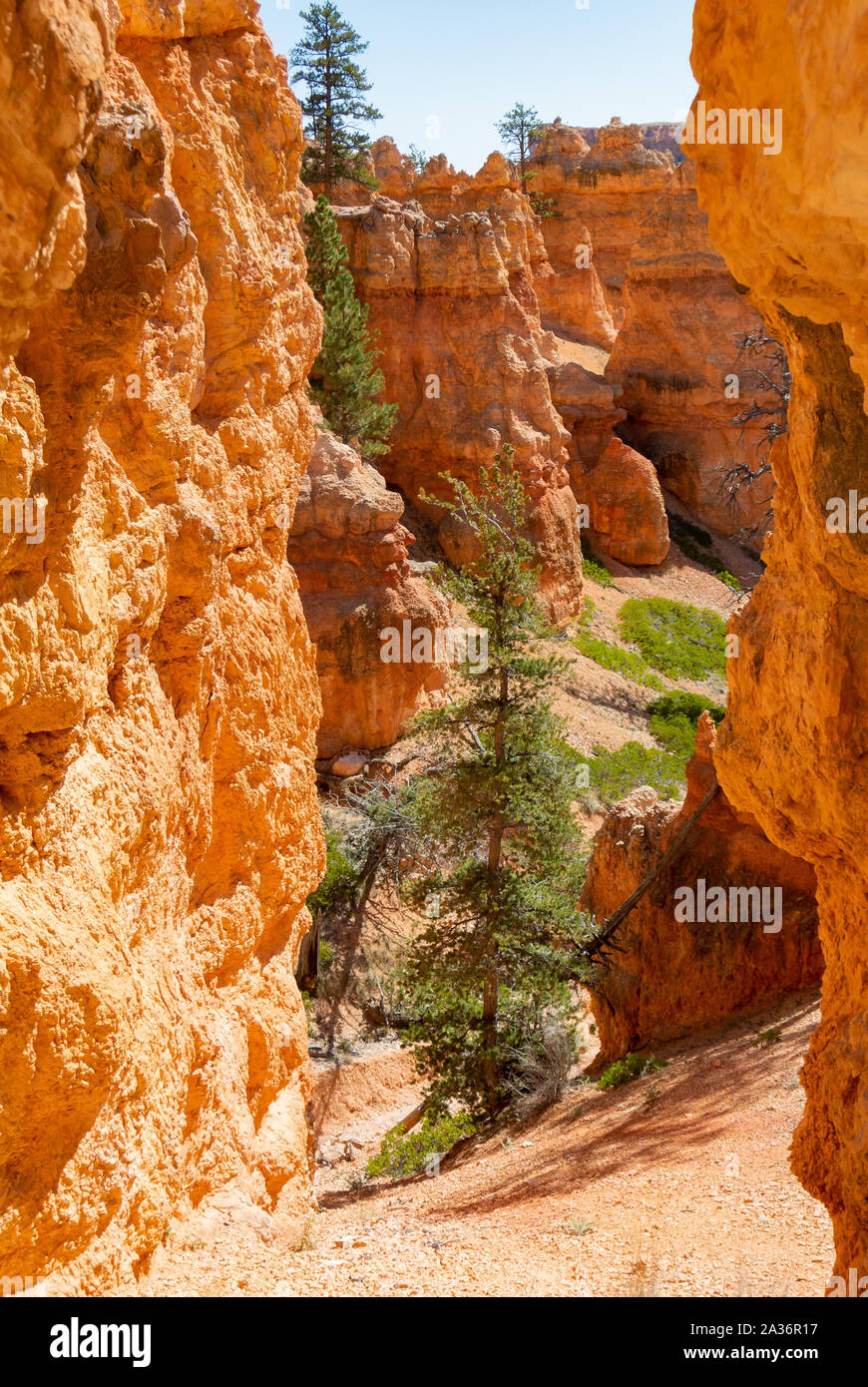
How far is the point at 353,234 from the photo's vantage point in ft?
89.9

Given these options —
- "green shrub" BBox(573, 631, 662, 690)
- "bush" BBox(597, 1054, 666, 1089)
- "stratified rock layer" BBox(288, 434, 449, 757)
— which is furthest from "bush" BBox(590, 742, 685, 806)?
"bush" BBox(597, 1054, 666, 1089)

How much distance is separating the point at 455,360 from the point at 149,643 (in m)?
23.5

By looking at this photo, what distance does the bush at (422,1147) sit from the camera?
12.3m

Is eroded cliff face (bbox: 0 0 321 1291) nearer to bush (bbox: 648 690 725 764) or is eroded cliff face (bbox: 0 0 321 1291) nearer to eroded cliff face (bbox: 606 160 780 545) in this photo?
bush (bbox: 648 690 725 764)

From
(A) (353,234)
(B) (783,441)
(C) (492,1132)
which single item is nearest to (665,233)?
(A) (353,234)

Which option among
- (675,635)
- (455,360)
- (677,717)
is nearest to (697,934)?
(677,717)

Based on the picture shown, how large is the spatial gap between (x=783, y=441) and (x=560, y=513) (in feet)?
74.9

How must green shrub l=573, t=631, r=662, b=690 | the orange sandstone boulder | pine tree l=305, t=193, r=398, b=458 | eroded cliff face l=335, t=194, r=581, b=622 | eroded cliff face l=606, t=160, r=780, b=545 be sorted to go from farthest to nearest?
eroded cliff face l=606, t=160, r=780, b=545
the orange sandstone boulder
green shrub l=573, t=631, r=662, b=690
eroded cliff face l=335, t=194, r=581, b=622
pine tree l=305, t=193, r=398, b=458

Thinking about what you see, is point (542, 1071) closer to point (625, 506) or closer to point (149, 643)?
point (149, 643)

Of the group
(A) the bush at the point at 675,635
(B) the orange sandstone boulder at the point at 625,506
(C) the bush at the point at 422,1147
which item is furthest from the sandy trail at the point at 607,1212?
(B) the orange sandstone boulder at the point at 625,506

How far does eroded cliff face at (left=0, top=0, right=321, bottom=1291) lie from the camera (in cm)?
420

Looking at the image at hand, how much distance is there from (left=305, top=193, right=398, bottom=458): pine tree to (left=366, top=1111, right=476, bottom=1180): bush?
1489 cm

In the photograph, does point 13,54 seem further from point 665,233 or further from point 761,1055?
point 665,233

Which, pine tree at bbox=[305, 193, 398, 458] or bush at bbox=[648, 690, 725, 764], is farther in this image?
bush at bbox=[648, 690, 725, 764]
